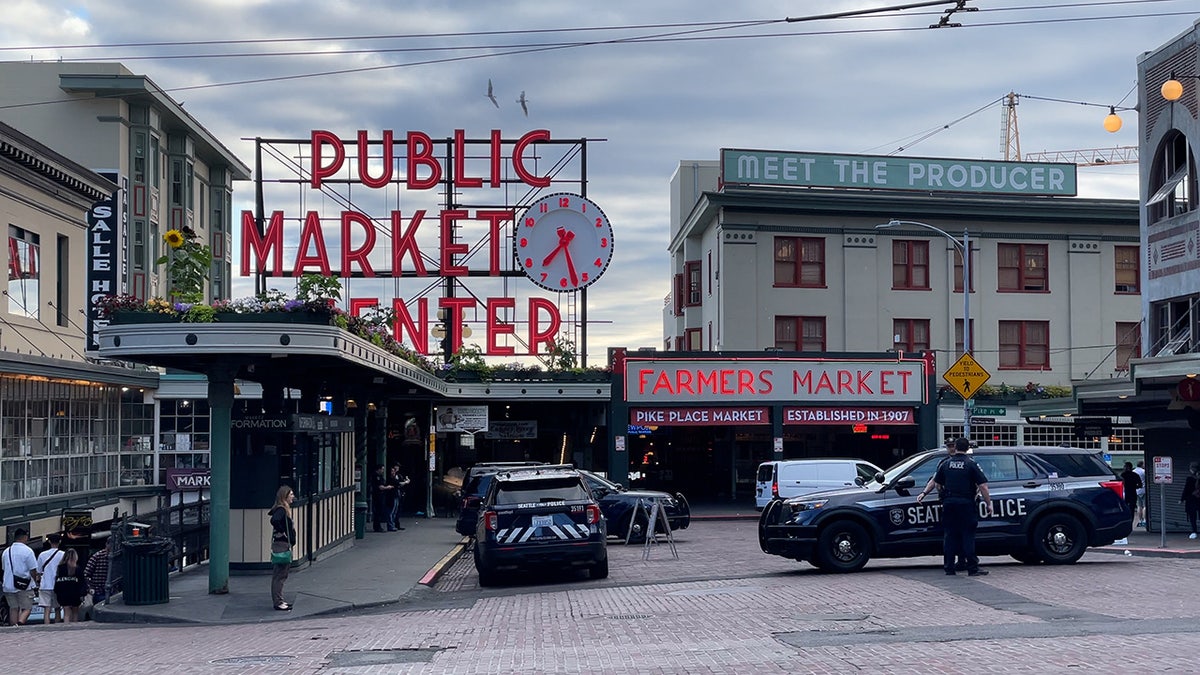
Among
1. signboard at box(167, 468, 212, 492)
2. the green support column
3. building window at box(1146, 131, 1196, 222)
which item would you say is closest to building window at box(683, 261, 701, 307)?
signboard at box(167, 468, 212, 492)

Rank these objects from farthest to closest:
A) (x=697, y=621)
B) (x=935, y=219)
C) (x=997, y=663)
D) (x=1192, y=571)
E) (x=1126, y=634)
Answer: (x=935, y=219)
(x=1192, y=571)
(x=697, y=621)
(x=1126, y=634)
(x=997, y=663)

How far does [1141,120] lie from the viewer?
3434 centimetres

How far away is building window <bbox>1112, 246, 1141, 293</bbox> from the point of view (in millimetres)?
51188

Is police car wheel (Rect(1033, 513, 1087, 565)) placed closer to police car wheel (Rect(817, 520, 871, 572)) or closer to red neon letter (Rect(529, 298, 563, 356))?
police car wheel (Rect(817, 520, 871, 572))

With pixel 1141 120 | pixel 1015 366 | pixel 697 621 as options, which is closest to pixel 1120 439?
pixel 1015 366

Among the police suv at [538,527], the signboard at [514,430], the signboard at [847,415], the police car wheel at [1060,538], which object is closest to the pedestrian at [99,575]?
the police suv at [538,527]

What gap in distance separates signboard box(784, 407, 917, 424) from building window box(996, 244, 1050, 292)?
10084 millimetres

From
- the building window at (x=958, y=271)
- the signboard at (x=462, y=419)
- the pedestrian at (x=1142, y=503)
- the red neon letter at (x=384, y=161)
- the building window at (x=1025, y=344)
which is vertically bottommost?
the pedestrian at (x=1142, y=503)

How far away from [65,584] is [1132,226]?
43.7 m

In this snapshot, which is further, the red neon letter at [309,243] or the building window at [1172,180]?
the red neon letter at [309,243]

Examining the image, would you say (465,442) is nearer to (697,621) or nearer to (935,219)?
(935,219)

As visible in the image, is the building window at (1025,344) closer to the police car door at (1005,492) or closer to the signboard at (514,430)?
the signboard at (514,430)

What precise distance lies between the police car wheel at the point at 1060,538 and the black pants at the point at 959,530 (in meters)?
1.90

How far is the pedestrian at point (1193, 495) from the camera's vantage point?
2858cm
